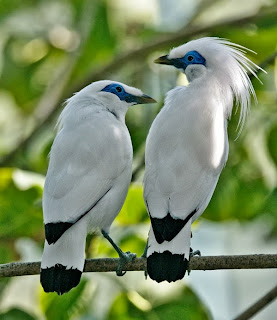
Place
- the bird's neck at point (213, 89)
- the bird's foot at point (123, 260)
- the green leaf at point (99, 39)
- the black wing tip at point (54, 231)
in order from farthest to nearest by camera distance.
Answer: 1. the green leaf at point (99, 39)
2. the bird's neck at point (213, 89)
3. the bird's foot at point (123, 260)
4. the black wing tip at point (54, 231)

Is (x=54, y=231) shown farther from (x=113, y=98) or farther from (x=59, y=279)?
(x=113, y=98)

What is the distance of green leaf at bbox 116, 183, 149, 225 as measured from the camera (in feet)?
9.50

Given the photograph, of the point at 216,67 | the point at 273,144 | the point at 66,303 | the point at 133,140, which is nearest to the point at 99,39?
the point at 133,140

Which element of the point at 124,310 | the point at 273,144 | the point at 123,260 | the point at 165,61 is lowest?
the point at 124,310

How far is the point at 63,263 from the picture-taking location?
2.27 meters

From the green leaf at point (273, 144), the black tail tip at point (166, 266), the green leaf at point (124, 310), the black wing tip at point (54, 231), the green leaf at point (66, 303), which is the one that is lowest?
the green leaf at point (124, 310)

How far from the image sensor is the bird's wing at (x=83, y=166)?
2271 millimetres

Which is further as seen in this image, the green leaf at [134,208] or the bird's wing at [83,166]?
the green leaf at [134,208]

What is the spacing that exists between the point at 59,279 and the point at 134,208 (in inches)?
29.5

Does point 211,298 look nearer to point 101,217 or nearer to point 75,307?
point 75,307

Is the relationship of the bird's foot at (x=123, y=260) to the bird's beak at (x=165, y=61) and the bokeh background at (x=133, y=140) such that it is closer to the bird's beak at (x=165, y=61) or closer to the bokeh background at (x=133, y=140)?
the bokeh background at (x=133, y=140)

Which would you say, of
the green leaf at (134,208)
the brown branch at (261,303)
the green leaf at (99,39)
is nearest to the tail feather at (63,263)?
the green leaf at (134,208)

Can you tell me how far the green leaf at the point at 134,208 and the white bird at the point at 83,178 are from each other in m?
0.34

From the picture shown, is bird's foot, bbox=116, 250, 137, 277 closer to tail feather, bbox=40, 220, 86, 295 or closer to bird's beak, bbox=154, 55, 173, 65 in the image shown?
tail feather, bbox=40, 220, 86, 295
